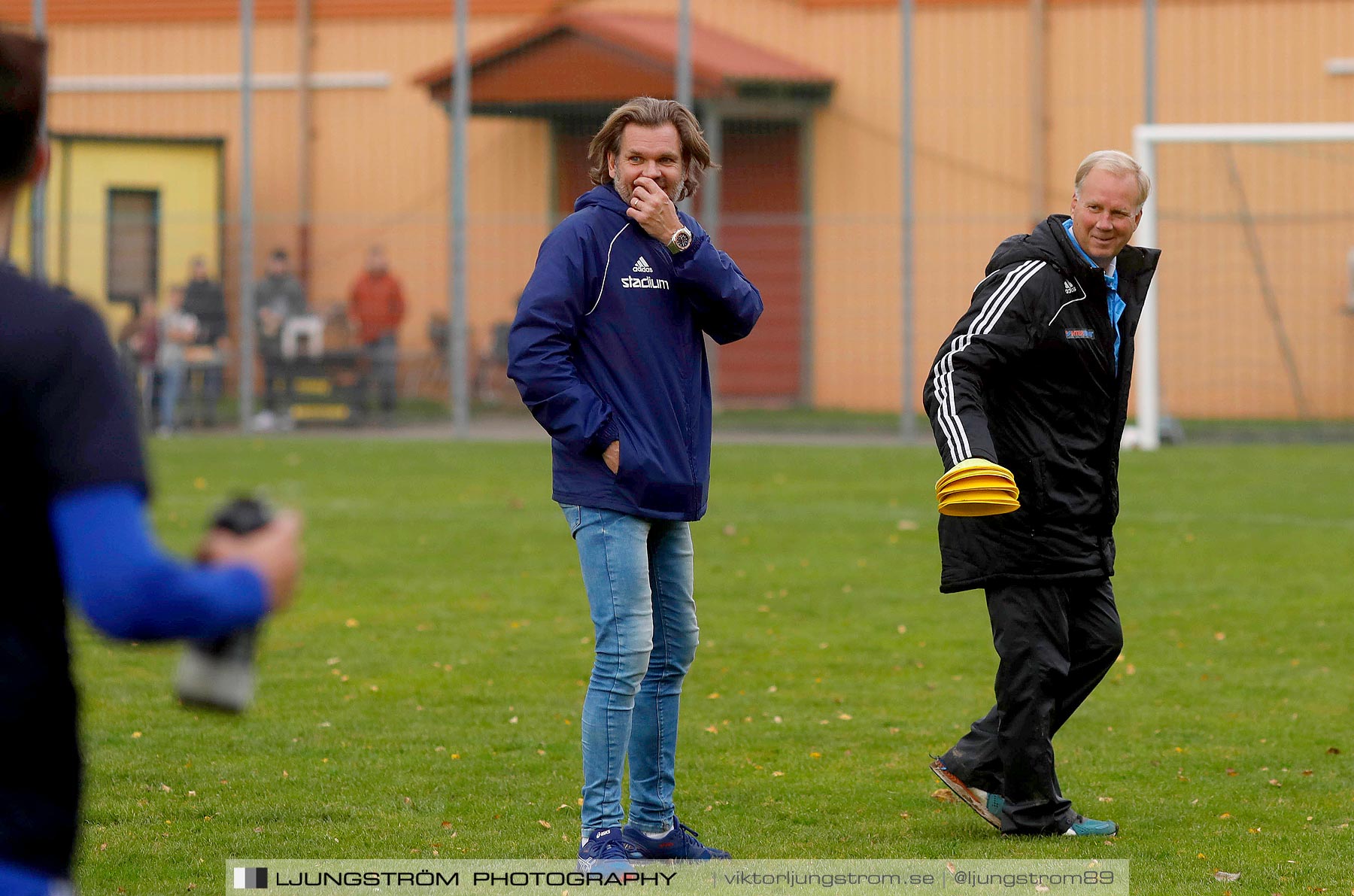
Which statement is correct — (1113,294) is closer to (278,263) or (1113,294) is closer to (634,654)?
(634,654)

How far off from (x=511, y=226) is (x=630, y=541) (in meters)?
16.8

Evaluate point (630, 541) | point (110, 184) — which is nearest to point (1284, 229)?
point (110, 184)

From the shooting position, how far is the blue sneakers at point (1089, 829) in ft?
16.3

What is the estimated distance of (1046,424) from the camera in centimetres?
483

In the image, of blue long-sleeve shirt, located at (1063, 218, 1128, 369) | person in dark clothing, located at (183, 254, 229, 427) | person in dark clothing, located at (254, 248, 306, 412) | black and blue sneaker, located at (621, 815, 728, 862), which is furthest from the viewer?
person in dark clothing, located at (183, 254, 229, 427)

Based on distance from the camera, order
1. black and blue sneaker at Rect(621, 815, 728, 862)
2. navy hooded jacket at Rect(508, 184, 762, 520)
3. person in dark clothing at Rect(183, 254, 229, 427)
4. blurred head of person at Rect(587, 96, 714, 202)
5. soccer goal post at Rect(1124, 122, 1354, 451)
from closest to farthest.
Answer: navy hooded jacket at Rect(508, 184, 762, 520), blurred head of person at Rect(587, 96, 714, 202), black and blue sneaker at Rect(621, 815, 728, 862), soccer goal post at Rect(1124, 122, 1354, 451), person in dark clothing at Rect(183, 254, 229, 427)

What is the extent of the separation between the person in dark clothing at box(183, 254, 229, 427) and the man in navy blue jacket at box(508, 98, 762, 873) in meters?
17.0

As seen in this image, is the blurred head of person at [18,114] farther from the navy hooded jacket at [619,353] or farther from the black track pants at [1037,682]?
the black track pants at [1037,682]

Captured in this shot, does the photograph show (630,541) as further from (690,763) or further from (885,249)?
(885,249)

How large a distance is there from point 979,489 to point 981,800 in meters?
1.16

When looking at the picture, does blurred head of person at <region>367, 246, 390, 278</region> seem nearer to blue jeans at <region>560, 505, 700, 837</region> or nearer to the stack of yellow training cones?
blue jeans at <region>560, 505, 700, 837</region>

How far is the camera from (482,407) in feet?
66.4

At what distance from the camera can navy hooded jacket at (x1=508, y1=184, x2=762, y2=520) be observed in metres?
4.31

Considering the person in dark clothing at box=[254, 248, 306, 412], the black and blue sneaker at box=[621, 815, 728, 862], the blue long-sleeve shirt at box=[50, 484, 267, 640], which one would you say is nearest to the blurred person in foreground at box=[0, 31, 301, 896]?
the blue long-sleeve shirt at box=[50, 484, 267, 640]
